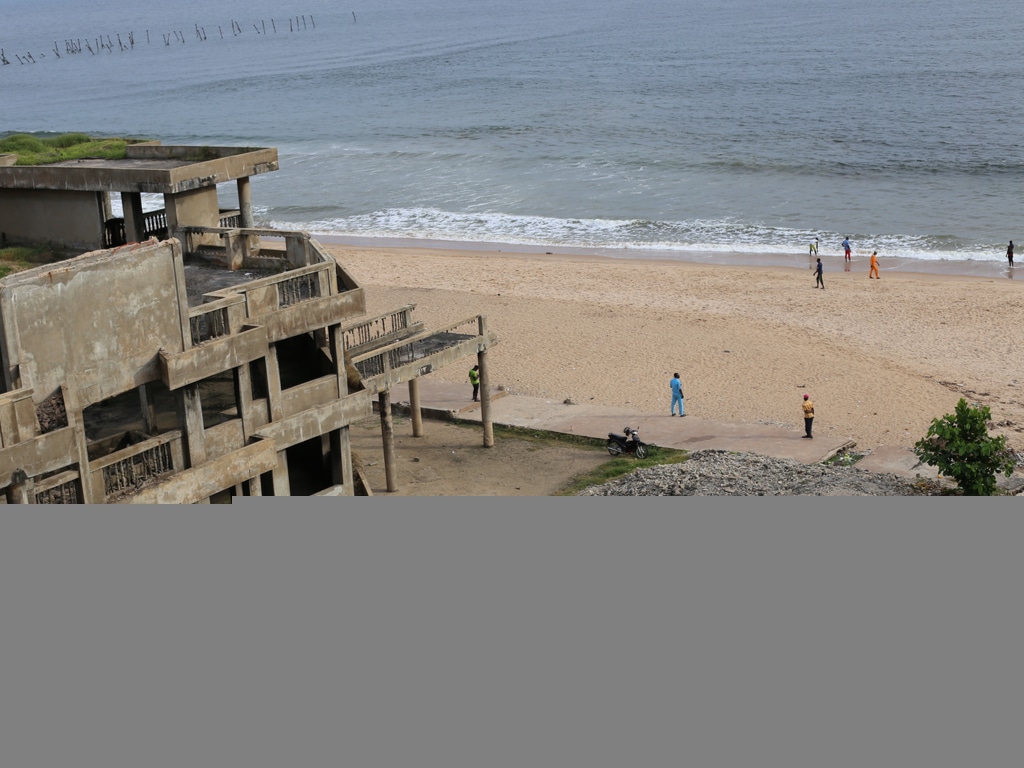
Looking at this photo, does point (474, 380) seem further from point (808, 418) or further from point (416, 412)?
point (808, 418)

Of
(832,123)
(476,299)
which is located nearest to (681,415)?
(476,299)

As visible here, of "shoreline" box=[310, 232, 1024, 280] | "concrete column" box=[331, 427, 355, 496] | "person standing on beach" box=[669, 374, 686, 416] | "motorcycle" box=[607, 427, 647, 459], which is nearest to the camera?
"concrete column" box=[331, 427, 355, 496]

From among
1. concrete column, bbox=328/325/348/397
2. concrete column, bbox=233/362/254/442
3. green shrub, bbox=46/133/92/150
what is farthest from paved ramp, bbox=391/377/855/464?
concrete column, bbox=233/362/254/442

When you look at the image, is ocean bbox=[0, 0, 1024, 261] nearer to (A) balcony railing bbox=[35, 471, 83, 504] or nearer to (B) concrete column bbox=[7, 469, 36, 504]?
(A) balcony railing bbox=[35, 471, 83, 504]

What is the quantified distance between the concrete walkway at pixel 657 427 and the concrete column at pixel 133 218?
7938 millimetres

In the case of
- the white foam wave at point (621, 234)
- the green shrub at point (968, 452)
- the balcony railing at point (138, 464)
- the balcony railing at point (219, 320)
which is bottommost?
the white foam wave at point (621, 234)

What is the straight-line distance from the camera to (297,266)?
18.1 m

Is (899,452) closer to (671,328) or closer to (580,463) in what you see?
(580,463)

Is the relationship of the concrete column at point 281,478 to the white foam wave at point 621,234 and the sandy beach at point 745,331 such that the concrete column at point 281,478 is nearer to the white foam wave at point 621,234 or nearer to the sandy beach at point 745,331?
the sandy beach at point 745,331

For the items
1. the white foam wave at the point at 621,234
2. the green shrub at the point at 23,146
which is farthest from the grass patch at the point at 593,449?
the white foam wave at the point at 621,234

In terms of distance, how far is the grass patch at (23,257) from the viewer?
19.0m

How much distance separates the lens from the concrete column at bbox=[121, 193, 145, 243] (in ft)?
65.7

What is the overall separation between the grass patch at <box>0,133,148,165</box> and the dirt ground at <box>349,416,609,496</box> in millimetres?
7127

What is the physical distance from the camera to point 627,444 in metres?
23.2
